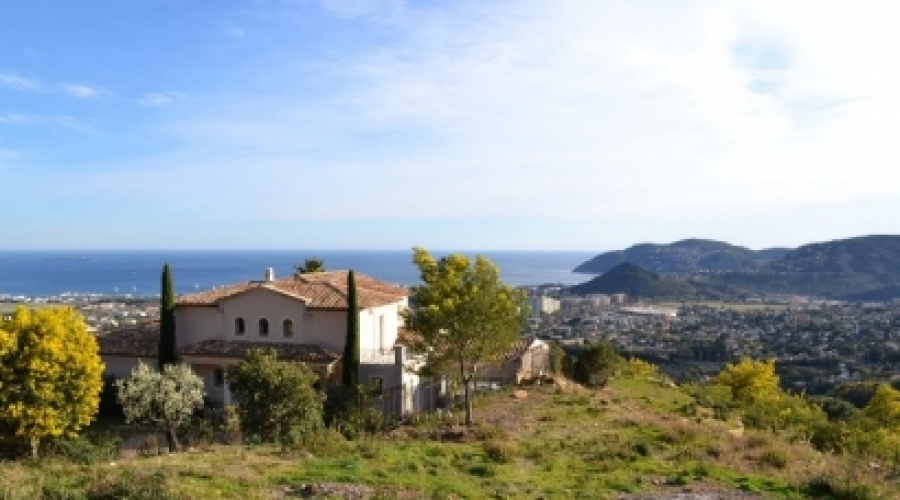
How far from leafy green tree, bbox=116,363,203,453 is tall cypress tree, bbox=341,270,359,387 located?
592 cm

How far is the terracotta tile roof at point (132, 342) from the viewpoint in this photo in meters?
30.3

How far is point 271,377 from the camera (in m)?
19.4

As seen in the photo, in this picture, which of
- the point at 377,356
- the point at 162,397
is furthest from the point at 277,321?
the point at 162,397

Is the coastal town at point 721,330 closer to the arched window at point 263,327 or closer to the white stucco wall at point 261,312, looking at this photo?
the white stucco wall at point 261,312

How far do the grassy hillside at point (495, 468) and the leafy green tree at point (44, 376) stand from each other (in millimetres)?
4195

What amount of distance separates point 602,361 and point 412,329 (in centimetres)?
1161

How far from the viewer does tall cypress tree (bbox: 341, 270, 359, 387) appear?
85.6 ft

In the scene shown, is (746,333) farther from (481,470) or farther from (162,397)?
(481,470)

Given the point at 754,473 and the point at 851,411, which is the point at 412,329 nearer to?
the point at 754,473

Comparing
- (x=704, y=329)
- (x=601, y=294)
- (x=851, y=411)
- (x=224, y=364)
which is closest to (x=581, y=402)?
(x=224, y=364)

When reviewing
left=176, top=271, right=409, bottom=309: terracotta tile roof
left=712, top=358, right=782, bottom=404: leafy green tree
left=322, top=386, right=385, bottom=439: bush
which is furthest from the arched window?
left=712, top=358, right=782, bottom=404: leafy green tree

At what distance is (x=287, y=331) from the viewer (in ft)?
96.7

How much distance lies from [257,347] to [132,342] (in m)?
6.71

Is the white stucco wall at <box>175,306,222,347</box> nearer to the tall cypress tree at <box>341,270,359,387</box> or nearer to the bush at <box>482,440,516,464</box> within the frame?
the tall cypress tree at <box>341,270,359,387</box>
